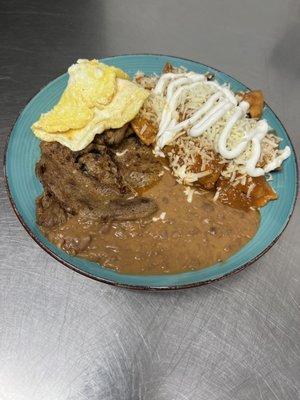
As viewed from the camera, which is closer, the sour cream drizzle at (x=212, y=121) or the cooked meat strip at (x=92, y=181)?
the cooked meat strip at (x=92, y=181)

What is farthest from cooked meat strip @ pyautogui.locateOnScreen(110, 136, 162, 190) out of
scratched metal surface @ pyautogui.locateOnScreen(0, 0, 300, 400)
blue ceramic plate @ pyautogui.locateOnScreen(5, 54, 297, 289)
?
scratched metal surface @ pyautogui.locateOnScreen(0, 0, 300, 400)

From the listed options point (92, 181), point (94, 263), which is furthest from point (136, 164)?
point (94, 263)

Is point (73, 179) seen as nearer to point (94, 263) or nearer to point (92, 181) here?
point (92, 181)

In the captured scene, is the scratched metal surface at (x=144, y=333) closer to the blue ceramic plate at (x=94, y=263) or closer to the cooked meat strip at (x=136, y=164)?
the blue ceramic plate at (x=94, y=263)

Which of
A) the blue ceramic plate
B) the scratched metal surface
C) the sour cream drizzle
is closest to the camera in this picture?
the blue ceramic plate

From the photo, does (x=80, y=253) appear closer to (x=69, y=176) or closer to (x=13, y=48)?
(x=69, y=176)

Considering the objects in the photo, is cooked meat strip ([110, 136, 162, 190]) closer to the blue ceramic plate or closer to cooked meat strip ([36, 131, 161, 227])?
cooked meat strip ([36, 131, 161, 227])

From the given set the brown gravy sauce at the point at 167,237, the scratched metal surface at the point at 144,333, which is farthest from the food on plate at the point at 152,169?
the scratched metal surface at the point at 144,333

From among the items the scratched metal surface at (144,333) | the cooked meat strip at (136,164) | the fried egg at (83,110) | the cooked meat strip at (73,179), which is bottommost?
the scratched metal surface at (144,333)

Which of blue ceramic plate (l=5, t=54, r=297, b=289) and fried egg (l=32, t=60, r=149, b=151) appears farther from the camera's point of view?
fried egg (l=32, t=60, r=149, b=151)
